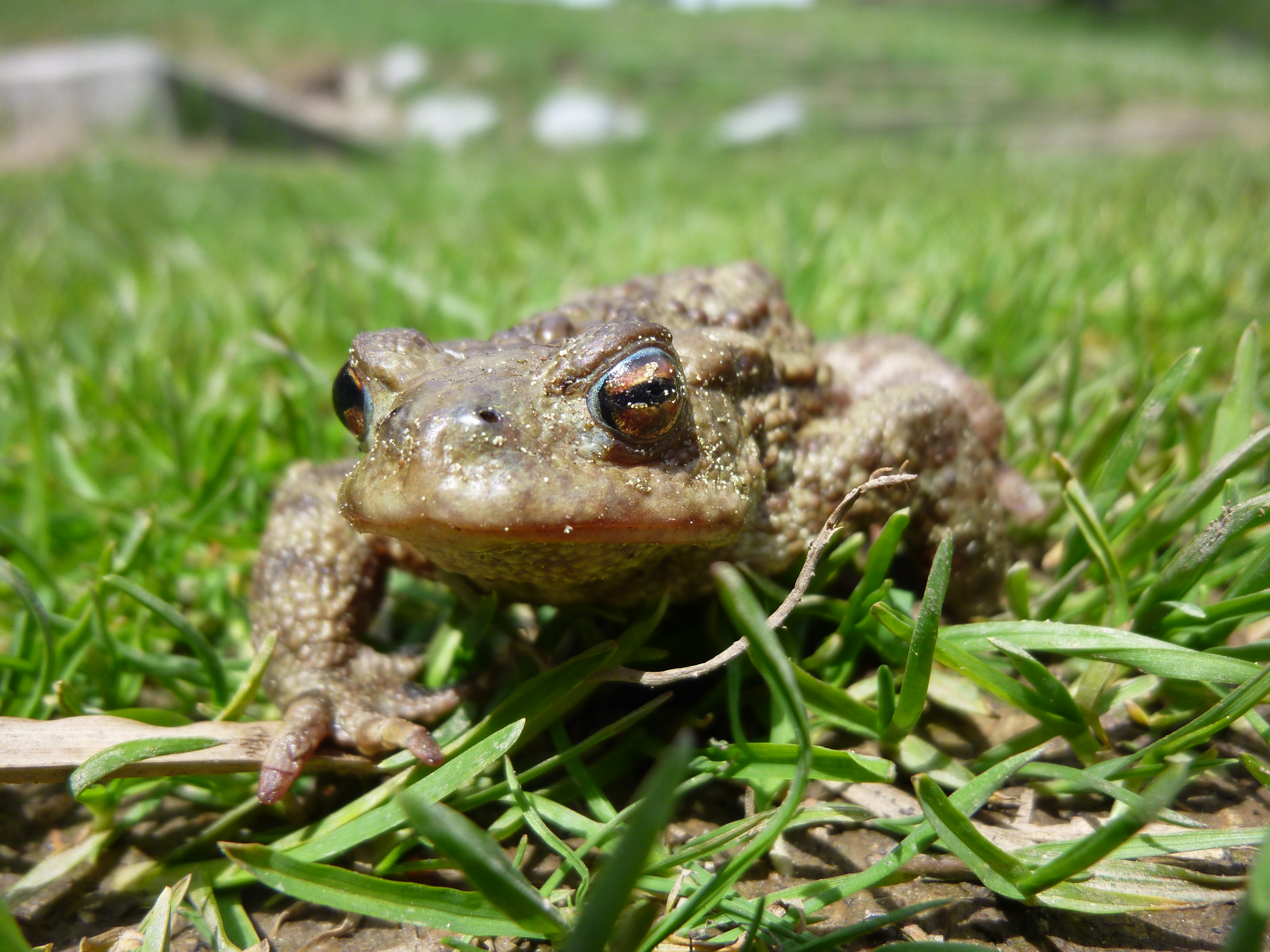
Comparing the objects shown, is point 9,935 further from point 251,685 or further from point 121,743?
point 251,685

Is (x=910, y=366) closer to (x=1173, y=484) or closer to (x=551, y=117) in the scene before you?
(x=1173, y=484)

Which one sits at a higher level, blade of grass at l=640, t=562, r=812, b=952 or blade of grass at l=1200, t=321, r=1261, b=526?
blade of grass at l=1200, t=321, r=1261, b=526

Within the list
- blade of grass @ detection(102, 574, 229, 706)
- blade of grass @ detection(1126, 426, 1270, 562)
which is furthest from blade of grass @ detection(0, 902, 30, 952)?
blade of grass @ detection(1126, 426, 1270, 562)

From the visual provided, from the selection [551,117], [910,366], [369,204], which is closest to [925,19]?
[551,117]

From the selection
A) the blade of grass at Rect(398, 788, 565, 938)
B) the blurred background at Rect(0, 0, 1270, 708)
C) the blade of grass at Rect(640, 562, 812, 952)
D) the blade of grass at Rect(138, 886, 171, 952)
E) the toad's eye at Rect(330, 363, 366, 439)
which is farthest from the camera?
the blurred background at Rect(0, 0, 1270, 708)

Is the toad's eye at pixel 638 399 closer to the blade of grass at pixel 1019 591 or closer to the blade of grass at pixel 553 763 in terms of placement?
the blade of grass at pixel 553 763

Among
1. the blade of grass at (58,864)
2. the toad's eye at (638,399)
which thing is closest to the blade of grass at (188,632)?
the blade of grass at (58,864)

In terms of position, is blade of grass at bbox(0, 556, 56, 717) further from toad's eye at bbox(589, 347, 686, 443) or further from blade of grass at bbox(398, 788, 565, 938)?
toad's eye at bbox(589, 347, 686, 443)
